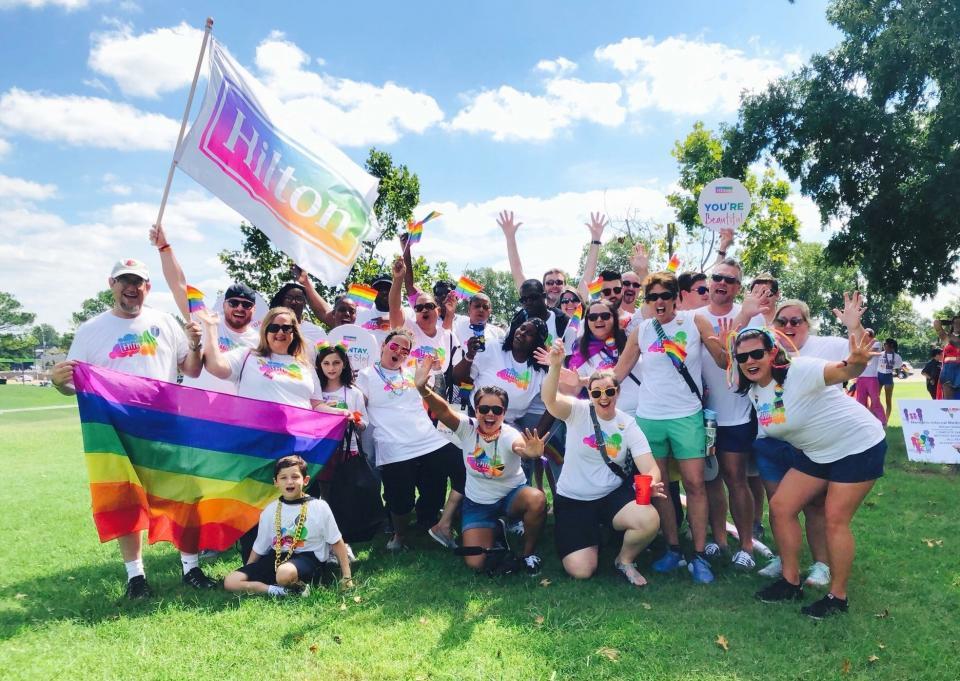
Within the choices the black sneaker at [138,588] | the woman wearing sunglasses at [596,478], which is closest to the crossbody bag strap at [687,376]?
the woman wearing sunglasses at [596,478]

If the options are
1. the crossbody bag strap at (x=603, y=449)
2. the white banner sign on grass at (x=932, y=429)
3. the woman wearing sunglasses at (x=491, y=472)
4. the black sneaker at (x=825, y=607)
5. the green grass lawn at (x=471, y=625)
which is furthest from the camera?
the white banner sign on grass at (x=932, y=429)

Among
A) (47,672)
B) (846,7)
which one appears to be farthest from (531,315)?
(846,7)

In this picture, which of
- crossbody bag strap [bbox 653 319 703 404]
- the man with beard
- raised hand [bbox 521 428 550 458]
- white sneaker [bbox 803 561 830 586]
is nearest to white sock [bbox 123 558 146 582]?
the man with beard

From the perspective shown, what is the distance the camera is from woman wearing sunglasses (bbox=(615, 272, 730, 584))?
5.23 metres

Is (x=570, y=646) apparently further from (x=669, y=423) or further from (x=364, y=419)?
(x=364, y=419)

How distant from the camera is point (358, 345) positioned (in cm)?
684

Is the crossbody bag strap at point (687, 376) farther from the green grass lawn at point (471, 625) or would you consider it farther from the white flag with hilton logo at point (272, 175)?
the white flag with hilton logo at point (272, 175)

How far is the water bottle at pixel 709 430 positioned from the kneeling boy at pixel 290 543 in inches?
126

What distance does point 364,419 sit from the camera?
593cm

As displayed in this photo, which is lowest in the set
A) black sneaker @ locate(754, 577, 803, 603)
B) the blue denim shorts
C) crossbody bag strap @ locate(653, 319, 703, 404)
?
black sneaker @ locate(754, 577, 803, 603)

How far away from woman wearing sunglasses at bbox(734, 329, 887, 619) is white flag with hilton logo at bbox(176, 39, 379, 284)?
380 cm

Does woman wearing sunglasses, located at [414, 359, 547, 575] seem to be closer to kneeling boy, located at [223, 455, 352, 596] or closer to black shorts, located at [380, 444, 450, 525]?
black shorts, located at [380, 444, 450, 525]

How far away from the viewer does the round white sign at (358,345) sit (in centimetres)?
680

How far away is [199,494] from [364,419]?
1.56 m
